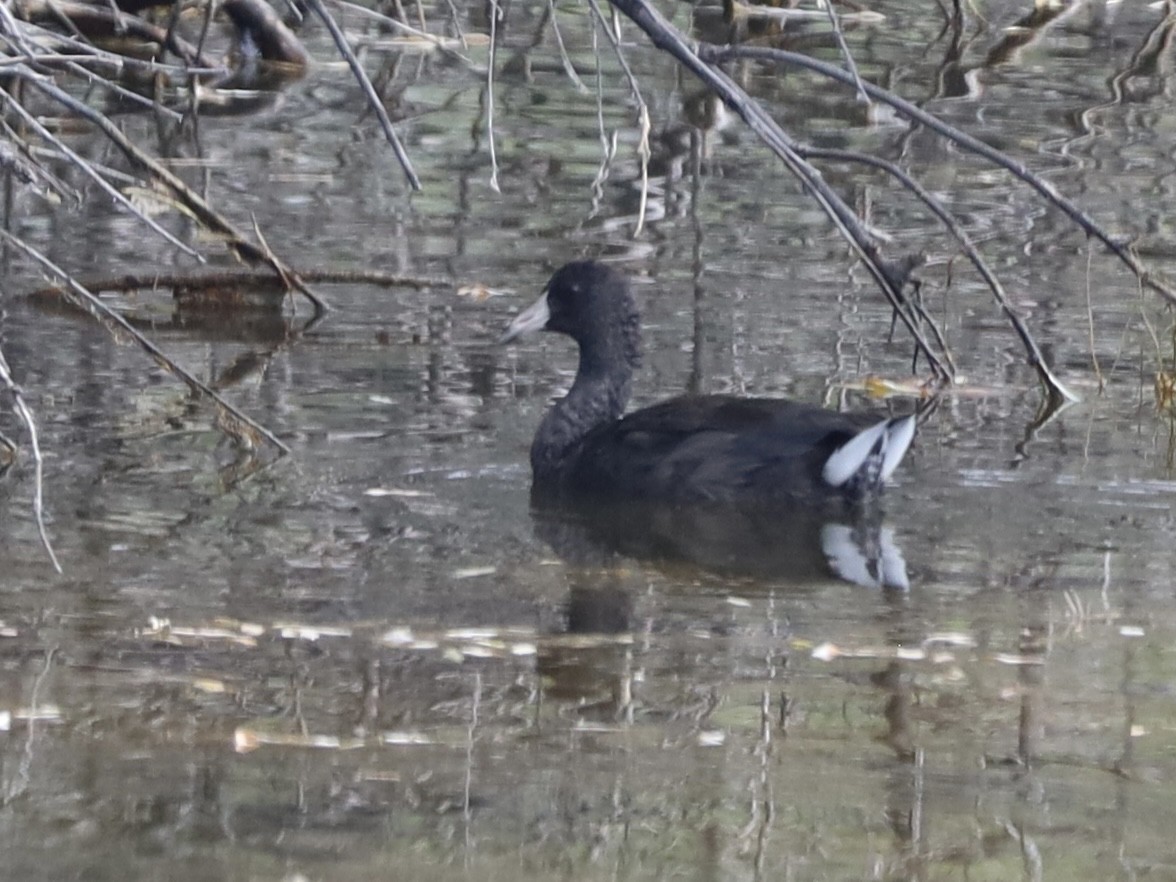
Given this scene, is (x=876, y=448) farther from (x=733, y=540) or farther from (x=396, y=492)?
(x=396, y=492)

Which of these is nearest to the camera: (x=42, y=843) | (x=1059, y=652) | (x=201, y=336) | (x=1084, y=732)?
(x=42, y=843)

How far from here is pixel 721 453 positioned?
834 centimetres

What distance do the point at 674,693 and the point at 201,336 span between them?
488cm

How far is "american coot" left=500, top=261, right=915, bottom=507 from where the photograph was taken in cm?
809

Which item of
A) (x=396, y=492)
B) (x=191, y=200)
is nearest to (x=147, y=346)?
(x=396, y=492)

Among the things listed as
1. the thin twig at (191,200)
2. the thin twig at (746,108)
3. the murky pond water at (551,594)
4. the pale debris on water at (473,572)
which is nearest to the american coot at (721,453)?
the murky pond water at (551,594)

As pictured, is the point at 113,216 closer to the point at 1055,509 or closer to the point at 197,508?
the point at 197,508

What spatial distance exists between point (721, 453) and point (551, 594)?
140 centimetres

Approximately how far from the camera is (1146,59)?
21047mm

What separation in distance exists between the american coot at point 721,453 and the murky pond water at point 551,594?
0.21 m

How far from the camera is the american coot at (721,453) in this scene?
8086 millimetres

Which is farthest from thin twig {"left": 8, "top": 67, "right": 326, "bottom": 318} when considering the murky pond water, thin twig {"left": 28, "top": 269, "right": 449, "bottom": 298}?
the murky pond water

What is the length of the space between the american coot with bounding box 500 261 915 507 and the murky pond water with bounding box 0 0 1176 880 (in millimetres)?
212

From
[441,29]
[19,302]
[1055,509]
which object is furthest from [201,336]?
[441,29]
